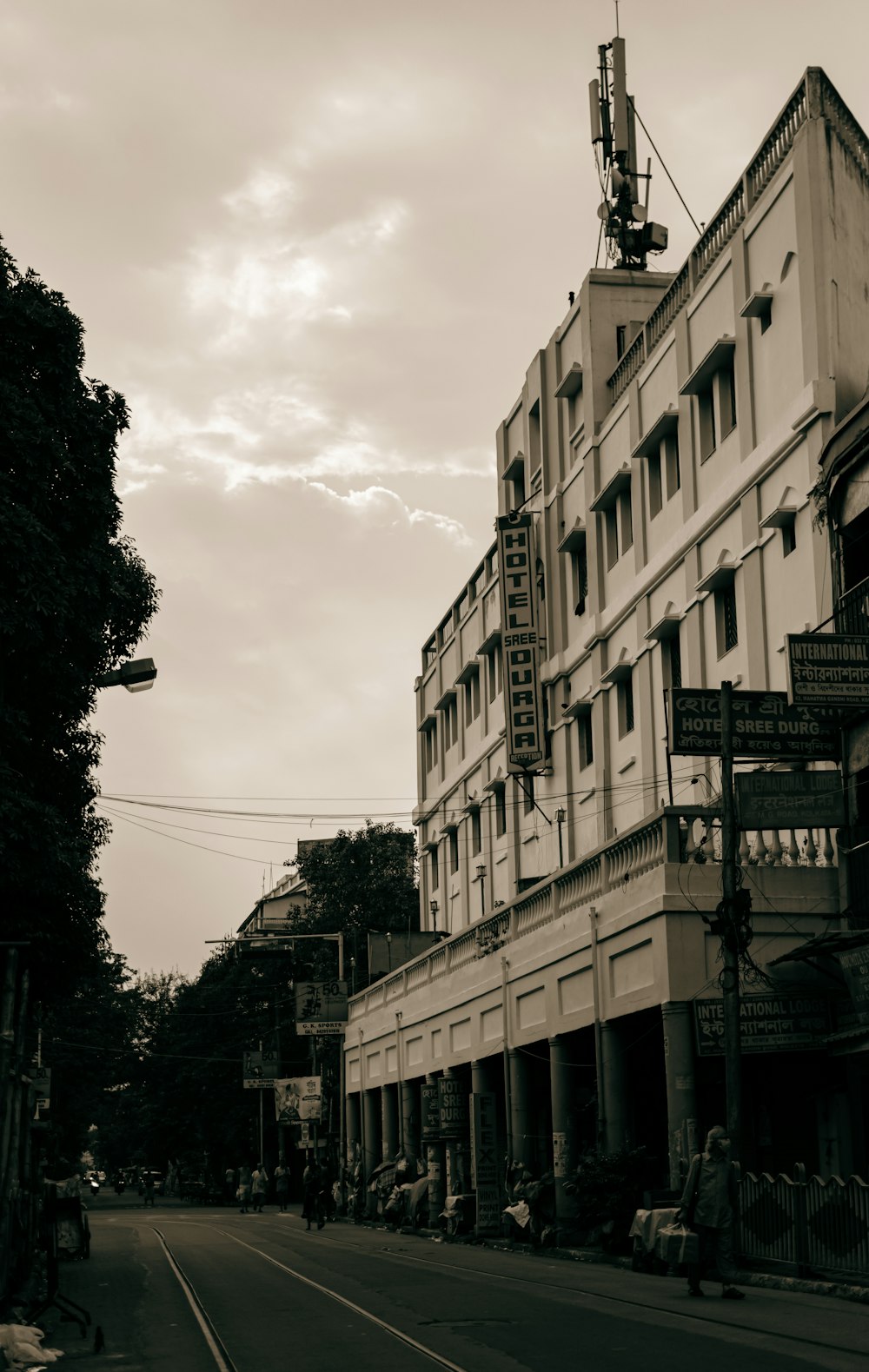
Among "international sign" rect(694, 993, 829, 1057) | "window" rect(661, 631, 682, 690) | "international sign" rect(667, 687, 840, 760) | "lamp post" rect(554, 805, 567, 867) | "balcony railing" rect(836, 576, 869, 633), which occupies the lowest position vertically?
"international sign" rect(694, 993, 829, 1057)

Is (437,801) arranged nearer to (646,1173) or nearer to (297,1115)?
(297,1115)

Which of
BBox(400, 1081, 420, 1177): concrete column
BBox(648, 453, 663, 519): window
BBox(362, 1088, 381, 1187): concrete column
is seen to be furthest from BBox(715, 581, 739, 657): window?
BBox(362, 1088, 381, 1187): concrete column

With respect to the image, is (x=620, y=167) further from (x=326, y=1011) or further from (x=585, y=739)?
(x=326, y=1011)

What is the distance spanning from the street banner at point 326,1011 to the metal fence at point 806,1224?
34.3 metres

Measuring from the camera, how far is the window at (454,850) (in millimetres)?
50812

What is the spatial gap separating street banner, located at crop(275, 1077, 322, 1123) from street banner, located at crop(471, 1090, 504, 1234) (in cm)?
2575

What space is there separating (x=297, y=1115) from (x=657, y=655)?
3432 cm

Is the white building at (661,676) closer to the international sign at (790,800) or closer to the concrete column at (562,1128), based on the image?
the concrete column at (562,1128)

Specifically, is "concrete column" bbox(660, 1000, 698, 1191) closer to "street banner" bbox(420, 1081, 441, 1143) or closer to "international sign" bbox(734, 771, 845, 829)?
"international sign" bbox(734, 771, 845, 829)

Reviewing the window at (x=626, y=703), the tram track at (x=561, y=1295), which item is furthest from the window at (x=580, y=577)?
the tram track at (x=561, y=1295)

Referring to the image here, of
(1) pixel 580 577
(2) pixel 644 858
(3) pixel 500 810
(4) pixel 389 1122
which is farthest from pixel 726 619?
(4) pixel 389 1122

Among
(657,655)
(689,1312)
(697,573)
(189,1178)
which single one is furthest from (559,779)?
(189,1178)

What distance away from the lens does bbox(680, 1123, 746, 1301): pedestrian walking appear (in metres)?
16.8

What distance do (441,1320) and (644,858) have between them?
9.67 m
